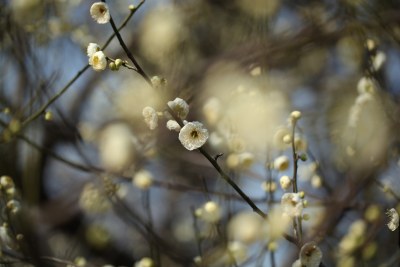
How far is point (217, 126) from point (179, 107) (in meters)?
1.07

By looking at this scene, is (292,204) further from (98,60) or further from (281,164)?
(98,60)

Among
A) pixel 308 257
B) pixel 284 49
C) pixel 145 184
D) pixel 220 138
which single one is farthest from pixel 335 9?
pixel 308 257

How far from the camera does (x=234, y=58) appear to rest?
10.2 feet

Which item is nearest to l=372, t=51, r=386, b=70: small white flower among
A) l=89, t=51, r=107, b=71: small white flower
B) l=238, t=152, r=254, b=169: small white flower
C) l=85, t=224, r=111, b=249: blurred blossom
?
l=238, t=152, r=254, b=169: small white flower

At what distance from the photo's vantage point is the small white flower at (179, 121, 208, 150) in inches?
59.9

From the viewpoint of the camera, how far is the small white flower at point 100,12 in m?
1.59

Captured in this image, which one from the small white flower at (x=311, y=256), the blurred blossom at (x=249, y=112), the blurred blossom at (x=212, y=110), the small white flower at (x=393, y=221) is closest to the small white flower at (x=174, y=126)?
the small white flower at (x=311, y=256)

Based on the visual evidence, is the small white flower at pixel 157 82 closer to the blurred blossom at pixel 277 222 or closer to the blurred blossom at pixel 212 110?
the blurred blossom at pixel 277 222

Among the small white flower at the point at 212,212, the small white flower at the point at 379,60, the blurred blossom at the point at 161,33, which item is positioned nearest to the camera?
the small white flower at the point at 212,212

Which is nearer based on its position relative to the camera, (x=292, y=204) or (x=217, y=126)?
(x=292, y=204)

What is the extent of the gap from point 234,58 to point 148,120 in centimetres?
155

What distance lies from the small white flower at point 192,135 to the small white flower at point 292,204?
265 mm

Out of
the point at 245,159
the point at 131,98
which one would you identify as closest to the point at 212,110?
the point at 245,159

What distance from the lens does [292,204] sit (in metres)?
1.55
